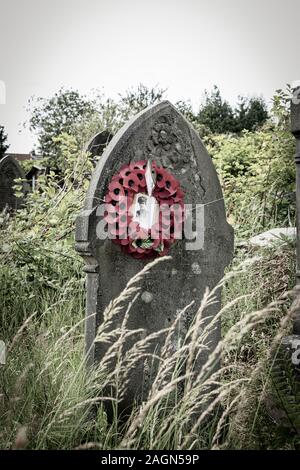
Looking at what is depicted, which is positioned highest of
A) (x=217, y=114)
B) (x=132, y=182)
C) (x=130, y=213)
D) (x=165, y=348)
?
(x=217, y=114)

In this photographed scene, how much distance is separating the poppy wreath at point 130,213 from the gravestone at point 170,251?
0.16 ft

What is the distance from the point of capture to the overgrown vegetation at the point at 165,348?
2395 mm

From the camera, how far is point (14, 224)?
18.4 feet

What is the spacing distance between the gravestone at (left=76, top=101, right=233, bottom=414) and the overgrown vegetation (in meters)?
0.11

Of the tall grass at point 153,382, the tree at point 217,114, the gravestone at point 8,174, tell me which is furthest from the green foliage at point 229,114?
the tall grass at point 153,382

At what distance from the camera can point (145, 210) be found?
337cm

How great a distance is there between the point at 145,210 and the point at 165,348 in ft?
3.81

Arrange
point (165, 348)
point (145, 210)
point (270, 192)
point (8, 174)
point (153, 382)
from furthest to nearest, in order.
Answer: point (8, 174) → point (270, 192) → point (145, 210) → point (153, 382) → point (165, 348)

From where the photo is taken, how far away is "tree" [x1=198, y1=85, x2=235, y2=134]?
38.3 meters

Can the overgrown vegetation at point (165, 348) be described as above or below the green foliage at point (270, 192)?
below

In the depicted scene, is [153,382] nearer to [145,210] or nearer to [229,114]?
[145,210]

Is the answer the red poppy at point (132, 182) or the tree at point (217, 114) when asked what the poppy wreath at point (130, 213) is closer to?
the red poppy at point (132, 182)

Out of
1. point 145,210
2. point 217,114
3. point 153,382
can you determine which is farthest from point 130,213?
point 217,114

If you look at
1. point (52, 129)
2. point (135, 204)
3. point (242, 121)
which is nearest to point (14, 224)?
point (135, 204)
